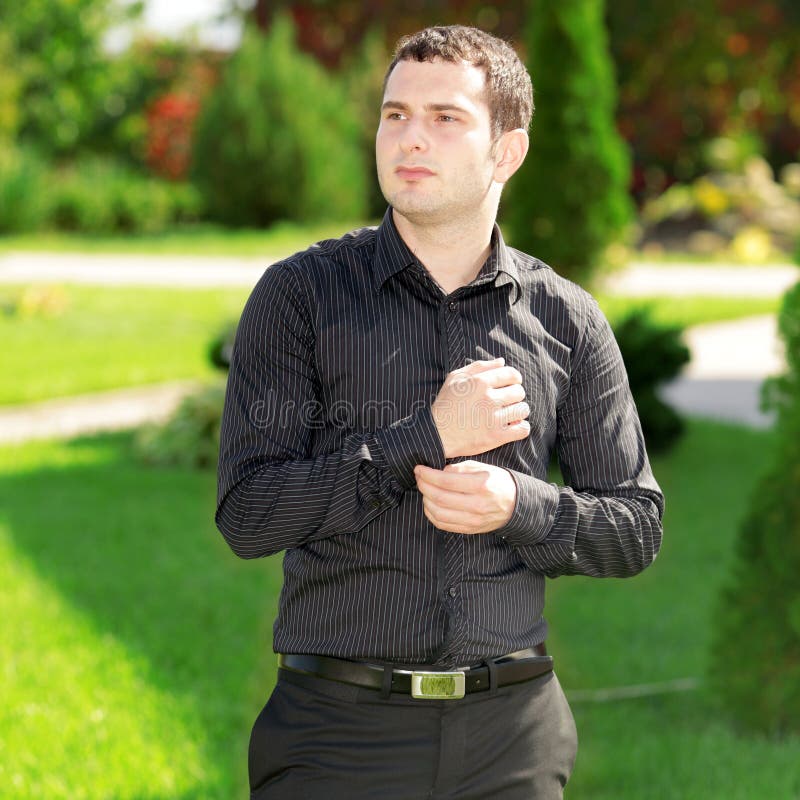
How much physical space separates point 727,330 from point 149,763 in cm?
1107

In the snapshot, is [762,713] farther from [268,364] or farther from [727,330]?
[727,330]

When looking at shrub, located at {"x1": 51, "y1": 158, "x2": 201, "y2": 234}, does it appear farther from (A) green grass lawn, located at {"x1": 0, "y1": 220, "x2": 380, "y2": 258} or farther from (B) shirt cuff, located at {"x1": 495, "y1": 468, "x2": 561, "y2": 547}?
(B) shirt cuff, located at {"x1": 495, "y1": 468, "x2": 561, "y2": 547}

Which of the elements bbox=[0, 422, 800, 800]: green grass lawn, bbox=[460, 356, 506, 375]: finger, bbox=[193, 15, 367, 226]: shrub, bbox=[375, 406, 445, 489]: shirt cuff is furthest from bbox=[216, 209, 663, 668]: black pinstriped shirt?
bbox=[193, 15, 367, 226]: shrub

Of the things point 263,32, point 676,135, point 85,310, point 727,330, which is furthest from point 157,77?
point 727,330

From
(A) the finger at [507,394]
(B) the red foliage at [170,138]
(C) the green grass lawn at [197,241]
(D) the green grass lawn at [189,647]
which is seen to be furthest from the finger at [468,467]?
(B) the red foliage at [170,138]

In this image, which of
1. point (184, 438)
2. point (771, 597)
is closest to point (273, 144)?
point (184, 438)

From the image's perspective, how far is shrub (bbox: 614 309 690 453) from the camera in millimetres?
8953

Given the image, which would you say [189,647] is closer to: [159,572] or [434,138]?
[159,572]

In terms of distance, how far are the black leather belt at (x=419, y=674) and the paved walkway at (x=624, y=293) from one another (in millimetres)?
2508

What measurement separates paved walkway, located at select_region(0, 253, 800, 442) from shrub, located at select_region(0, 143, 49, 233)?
313 cm

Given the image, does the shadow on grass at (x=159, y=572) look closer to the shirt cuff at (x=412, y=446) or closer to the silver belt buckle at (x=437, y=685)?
the silver belt buckle at (x=437, y=685)

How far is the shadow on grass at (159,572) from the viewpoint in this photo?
4.99m

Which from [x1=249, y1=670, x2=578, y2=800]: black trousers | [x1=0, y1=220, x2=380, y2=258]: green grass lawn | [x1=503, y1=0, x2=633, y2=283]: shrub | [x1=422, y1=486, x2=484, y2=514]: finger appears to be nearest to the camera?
[x1=422, y1=486, x2=484, y2=514]: finger

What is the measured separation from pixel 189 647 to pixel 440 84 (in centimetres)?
375
